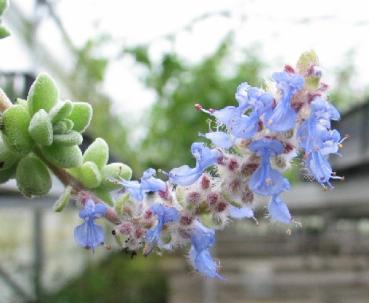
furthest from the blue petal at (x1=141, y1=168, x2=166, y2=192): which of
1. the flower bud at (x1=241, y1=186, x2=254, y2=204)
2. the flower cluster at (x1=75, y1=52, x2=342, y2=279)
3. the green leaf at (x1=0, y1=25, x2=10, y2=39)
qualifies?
the green leaf at (x1=0, y1=25, x2=10, y2=39)

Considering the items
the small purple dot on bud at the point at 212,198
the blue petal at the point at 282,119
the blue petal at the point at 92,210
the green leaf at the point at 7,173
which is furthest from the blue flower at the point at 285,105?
the green leaf at the point at 7,173

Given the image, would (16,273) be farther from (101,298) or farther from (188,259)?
(188,259)

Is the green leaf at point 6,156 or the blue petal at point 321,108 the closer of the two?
the blue petal at point 321,108

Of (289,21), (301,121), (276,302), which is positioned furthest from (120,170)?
(276,302)

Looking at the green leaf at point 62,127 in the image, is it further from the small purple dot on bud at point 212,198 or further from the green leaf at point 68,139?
the small purple dot on bud at point 212,198

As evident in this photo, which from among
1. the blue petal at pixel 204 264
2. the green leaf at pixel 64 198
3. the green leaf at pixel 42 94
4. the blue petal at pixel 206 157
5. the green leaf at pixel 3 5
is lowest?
the blue petal at pixel 204 264

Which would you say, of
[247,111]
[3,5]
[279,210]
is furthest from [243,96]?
[3,5]
